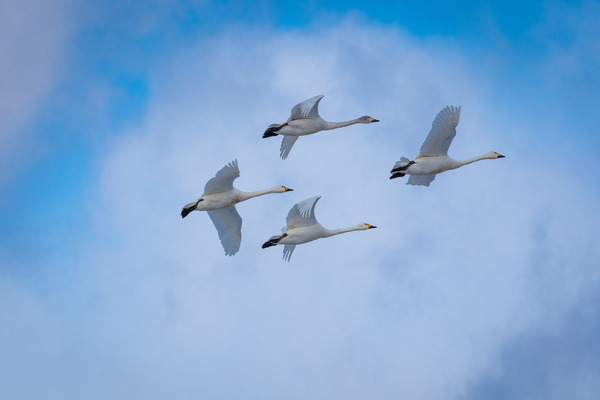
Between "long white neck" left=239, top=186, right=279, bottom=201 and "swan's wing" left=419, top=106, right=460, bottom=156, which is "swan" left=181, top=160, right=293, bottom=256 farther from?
"swan's wing" left=419, top=106, right=460, bottom=156

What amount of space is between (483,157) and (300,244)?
29.9 feet

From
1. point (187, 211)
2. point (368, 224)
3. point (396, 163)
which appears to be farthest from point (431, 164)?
point (187, 211)

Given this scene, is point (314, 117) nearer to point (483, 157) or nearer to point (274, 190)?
point (274, 190)

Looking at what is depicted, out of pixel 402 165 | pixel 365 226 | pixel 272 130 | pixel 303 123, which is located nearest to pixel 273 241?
pixel 272 130

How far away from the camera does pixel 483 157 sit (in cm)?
6378

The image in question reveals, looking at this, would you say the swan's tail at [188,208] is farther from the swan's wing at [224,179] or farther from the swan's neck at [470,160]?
the swan's neck at [470,160]

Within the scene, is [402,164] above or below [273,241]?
above

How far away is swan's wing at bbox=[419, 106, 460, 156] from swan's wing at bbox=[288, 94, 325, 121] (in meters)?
4.74

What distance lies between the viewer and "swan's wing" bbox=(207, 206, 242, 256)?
2450 inches

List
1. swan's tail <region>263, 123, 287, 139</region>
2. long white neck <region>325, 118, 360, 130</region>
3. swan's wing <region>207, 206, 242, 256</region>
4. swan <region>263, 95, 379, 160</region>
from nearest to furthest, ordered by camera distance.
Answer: swan <region>263, 95, 379, 160</region>
swan's tail <region>263, 123, 287, 139</region>
swan's wing <region>207, 206, 242, 256</region>
long white neck <region>325, 118, 360, 130</region>

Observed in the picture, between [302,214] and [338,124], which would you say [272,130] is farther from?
[302,214]

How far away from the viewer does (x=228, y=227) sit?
2459 inches

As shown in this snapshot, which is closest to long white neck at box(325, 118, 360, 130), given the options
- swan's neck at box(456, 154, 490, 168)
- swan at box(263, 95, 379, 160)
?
swan at box(263, 95, 379, 160)

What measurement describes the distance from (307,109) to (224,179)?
14.8 feet
